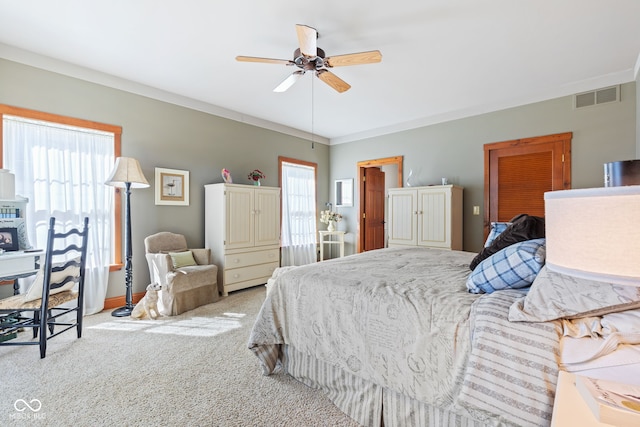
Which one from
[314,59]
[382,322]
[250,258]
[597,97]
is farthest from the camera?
[250,258]

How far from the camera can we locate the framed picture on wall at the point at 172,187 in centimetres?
367

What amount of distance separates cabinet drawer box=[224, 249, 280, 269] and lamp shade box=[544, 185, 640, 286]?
11.8 ft

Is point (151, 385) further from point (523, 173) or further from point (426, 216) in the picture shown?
point (523, 173)

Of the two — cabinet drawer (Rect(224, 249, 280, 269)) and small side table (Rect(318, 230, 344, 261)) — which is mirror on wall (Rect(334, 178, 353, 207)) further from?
cabinet drawer (Rect(224, 249, 280, 269))

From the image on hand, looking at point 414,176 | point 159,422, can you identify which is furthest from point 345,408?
point 414,176

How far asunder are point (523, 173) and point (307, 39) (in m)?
3.38

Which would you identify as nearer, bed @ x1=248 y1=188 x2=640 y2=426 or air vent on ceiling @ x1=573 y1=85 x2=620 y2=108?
bed @ x1=248 y1=188 x2=640 y2=426

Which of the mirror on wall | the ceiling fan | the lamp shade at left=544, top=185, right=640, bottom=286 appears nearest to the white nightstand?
the lamp shade at left=544, top=185, right=640, bottom=286

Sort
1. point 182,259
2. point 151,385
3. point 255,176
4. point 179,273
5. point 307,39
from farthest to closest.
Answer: point 255,176 < point 182,259 < point 179,273 < point 307,39 < point 151,385

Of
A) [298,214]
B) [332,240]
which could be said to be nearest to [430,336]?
[298,214]

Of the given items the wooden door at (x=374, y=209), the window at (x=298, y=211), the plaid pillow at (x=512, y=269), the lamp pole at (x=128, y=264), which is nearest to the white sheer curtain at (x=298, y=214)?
the window at (x=298, y=211)

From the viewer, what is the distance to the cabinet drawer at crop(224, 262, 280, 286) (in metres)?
3.84

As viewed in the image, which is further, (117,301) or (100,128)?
(117,301)

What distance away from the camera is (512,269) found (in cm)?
134
